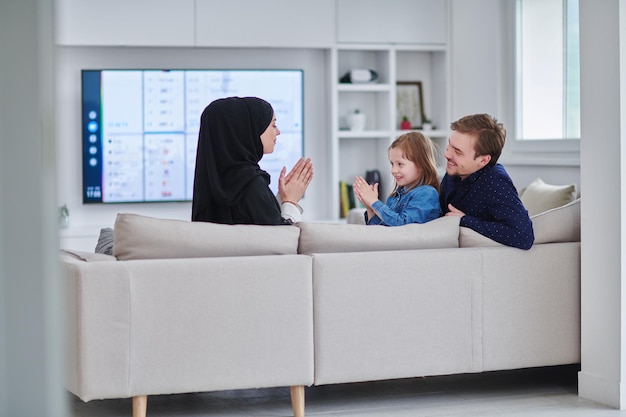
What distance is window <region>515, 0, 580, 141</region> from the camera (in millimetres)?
6191

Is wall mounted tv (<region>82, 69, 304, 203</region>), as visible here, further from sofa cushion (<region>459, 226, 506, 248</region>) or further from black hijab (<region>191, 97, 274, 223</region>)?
sofa cushion (<region>459, 226, 506, 248</region>)

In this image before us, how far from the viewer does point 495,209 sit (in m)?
3.76

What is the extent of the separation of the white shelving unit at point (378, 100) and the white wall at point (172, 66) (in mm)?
184

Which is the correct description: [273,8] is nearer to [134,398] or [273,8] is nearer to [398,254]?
[398,254]

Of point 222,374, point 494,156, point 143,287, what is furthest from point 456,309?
point 143,287

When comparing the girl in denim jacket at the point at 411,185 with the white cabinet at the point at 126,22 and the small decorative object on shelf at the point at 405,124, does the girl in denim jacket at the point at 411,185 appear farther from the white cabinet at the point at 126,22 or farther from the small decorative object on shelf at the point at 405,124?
the small decorative object on shelf at the point at 405,124

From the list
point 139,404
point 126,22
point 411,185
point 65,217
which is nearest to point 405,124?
point 126,22

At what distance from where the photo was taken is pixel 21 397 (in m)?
1.23

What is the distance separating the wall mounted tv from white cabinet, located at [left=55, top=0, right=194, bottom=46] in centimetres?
30

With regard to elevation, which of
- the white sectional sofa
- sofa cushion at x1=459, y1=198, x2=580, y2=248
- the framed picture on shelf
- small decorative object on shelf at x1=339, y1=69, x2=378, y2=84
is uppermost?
small decorative object on shelf at x1=339, y1=69, x2=378, y2=84

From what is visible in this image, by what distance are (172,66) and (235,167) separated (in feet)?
11.8

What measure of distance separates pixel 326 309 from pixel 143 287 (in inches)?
26.2

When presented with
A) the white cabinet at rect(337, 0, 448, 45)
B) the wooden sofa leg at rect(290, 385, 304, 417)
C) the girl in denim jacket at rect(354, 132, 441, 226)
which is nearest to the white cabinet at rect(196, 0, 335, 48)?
the white cabinet at rect(337, 0, 448, 45)

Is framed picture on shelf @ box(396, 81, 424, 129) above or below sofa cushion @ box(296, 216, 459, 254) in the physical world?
above
